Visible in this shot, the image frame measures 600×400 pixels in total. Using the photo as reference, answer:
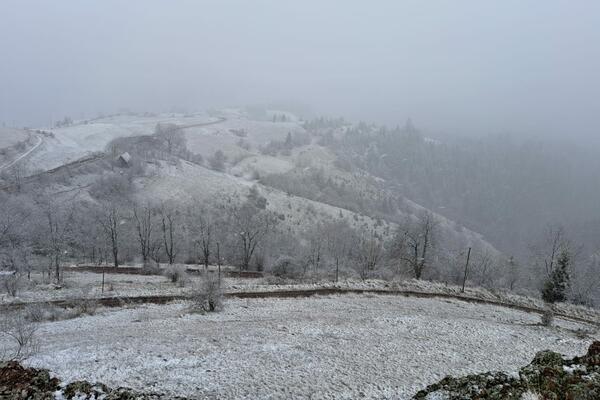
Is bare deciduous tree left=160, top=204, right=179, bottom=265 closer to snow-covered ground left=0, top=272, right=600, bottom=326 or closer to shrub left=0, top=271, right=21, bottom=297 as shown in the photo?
snow-covered ground left=0, top=272, right=600, bottom=326

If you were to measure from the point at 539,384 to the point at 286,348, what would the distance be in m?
10.9

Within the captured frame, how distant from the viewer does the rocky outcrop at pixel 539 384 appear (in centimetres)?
1291

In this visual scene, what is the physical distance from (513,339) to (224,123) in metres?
184

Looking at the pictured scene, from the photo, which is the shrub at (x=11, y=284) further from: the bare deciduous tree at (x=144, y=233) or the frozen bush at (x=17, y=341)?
the bare deciduous tree at (x=144, y=233)

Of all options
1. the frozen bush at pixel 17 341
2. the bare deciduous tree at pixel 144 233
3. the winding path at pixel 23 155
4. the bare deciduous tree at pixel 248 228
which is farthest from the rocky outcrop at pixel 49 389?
the winding path at pixel 23 155

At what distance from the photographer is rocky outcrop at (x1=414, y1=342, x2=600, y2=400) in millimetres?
12914

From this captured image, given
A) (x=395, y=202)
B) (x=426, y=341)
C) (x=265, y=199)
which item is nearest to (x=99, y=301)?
(x=426, y=341)

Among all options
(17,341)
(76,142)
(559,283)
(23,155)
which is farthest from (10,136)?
(559,283)

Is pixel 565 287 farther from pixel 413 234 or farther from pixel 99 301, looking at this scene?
pixel 99 301

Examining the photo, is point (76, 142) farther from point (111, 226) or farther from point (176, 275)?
point (176, 275)

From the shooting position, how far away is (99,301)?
1119 inches

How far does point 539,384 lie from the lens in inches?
543

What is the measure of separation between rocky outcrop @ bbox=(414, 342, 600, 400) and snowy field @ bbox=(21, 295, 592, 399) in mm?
2364

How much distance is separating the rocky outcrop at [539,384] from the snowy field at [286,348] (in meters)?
2.36
